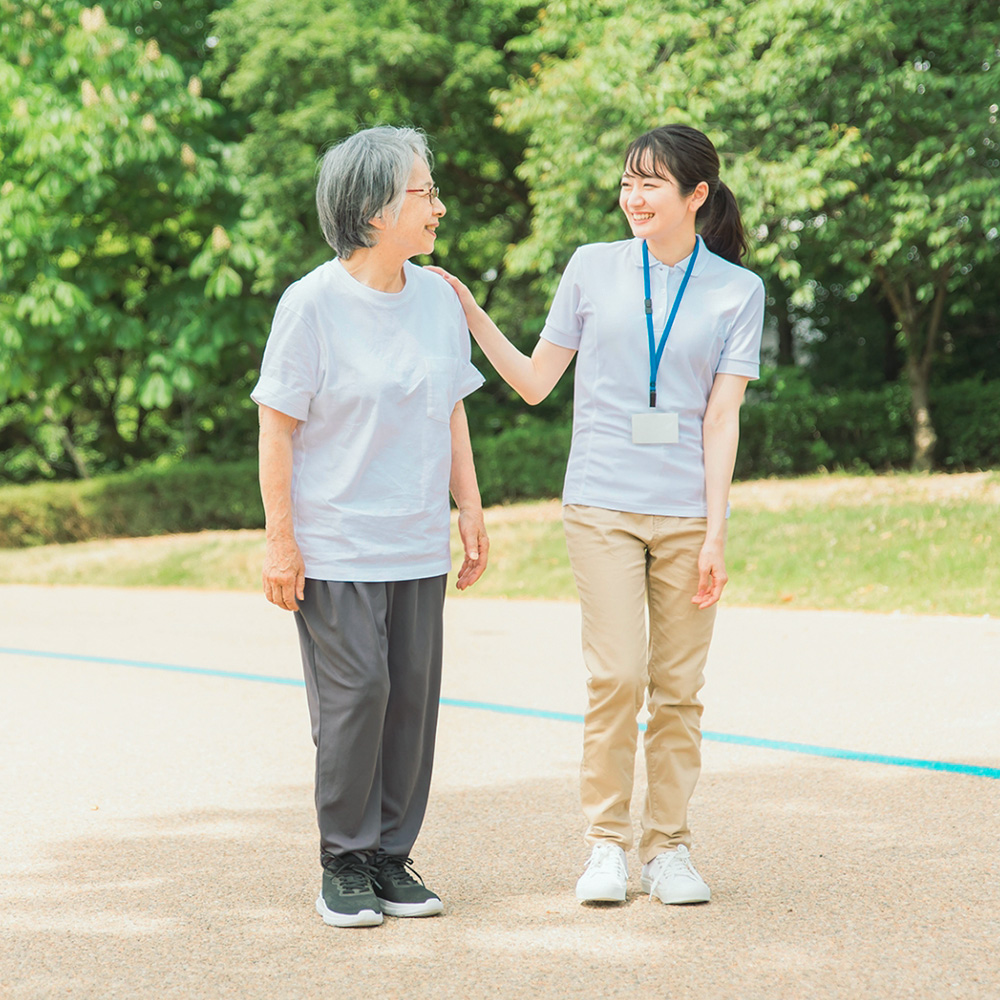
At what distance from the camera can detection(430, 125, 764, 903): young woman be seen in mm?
3523

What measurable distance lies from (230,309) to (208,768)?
44.7 feet

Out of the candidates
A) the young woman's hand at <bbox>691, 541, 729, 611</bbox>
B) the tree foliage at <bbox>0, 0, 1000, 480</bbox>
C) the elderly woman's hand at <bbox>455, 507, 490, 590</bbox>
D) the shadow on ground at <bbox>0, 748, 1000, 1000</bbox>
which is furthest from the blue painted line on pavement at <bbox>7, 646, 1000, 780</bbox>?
the tree foliage at <bbox>0, 0, 1000, 480</bbox>

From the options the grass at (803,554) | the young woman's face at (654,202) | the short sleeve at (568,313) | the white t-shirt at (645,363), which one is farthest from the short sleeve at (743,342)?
the grass at (803,554)

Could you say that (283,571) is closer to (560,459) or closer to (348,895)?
(348,895)

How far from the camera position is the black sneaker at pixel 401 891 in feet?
11.4

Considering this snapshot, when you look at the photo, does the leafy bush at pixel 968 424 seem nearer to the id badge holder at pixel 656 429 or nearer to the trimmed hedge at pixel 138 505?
the trimmed hedge at pixel 138 505

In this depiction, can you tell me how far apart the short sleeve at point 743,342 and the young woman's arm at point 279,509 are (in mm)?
1142

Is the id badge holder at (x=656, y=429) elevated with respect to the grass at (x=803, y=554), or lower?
elevated

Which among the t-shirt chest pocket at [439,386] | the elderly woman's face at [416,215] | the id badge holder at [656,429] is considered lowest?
the id badge holder at [656,429]

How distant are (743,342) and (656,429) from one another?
1.12 feet

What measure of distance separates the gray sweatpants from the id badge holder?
0.63 m

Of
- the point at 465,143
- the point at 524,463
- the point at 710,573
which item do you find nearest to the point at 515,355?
the point at 710,573

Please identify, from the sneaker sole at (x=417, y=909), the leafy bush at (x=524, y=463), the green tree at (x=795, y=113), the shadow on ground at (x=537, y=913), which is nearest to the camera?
the shadow on ground at (x=537, y=913)

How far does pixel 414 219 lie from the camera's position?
340cm
